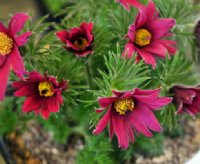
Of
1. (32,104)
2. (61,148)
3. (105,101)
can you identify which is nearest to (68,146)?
(61,148)

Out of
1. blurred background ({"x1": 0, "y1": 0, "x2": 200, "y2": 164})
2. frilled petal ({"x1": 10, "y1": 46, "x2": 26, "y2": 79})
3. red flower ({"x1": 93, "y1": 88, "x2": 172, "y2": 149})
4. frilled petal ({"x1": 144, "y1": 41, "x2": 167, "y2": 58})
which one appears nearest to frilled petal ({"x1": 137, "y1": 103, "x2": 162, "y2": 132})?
red flower ({"x1": 93, "y1": 88, "x2": 172, "y2": 149})

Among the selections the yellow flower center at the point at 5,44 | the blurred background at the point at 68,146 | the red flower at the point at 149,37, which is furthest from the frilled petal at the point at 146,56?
the blurred background at the point at 68,146

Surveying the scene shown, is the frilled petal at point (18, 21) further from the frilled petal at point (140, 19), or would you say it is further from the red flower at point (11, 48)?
Answer: the frilled petal at point (140, 19)

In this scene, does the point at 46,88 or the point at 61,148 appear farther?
the point at 61,148

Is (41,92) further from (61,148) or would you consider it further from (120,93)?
(61,148)

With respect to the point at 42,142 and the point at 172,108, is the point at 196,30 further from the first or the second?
the point at 42,142

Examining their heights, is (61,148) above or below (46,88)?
below

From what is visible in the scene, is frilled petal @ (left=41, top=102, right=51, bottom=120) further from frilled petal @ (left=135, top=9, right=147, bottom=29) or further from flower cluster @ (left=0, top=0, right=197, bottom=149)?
frilled petal @ (left=135, top=9, right=147, bottom=29)
